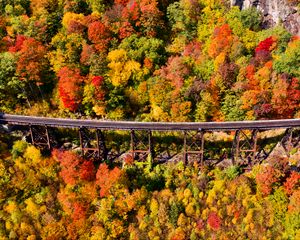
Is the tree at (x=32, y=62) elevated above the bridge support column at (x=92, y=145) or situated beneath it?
elevated above

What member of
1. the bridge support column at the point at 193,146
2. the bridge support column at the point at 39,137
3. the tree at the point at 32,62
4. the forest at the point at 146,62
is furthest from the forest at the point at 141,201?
the tree at the point at 32,62

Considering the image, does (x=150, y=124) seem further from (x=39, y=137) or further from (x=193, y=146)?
(x=39, y=137)

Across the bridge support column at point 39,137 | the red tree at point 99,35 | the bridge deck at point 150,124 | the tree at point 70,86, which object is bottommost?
the bridge support column at point 39,137

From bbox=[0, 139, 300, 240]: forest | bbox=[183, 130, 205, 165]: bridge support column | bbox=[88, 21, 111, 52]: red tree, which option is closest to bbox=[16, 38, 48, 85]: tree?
bbox=[88, 21, 111, 52]: red tree

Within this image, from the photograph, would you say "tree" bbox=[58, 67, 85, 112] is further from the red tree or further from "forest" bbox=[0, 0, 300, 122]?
the red tree

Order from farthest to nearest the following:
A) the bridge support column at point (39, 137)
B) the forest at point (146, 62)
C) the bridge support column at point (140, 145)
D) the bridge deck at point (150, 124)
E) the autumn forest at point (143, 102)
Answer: the forest at point (146, 62) → the bridge support column at point (39, 137) → the bridge support column at point (140, 145) → the bridge deck at point (150, 124) → the autumn forest at point (143, 102)

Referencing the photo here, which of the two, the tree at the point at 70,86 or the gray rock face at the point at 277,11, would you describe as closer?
the tree at the point at 70,86

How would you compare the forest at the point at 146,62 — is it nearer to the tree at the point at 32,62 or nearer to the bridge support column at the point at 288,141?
the tree at the point at 32,62

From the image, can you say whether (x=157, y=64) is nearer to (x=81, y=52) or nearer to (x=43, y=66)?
(x=81, y=52)

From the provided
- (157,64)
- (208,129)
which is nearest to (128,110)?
(157,64)
